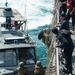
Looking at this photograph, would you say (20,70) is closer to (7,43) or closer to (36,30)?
(7,43)

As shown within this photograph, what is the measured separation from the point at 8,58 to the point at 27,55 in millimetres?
728

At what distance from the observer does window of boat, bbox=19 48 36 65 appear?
46.9 feet

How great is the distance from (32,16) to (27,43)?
29.6m

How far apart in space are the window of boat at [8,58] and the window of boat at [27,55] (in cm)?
27

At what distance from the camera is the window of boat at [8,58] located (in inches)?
556

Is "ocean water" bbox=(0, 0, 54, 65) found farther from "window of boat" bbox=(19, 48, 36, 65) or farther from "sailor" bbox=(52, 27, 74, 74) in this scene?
"sailor" bbox=(52, 27, 74, 74)

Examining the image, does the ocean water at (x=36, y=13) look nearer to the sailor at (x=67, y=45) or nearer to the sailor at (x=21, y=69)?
the sailor at (x=21, y=69)

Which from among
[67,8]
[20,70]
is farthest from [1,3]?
[20,70]

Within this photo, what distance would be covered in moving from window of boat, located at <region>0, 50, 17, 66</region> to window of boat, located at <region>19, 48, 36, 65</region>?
0.27 meters

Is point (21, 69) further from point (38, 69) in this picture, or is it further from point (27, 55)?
point (27, 55)

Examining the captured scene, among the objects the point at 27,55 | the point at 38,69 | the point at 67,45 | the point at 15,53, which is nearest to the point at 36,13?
the point at 27,55

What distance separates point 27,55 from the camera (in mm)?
14430

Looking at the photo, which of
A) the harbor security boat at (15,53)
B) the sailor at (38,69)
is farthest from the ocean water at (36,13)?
the sailor at (38,69)

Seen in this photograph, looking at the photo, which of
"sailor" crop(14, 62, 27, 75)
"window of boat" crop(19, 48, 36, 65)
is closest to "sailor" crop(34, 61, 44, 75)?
"sailor" crop(14, 62, 27, 75)
